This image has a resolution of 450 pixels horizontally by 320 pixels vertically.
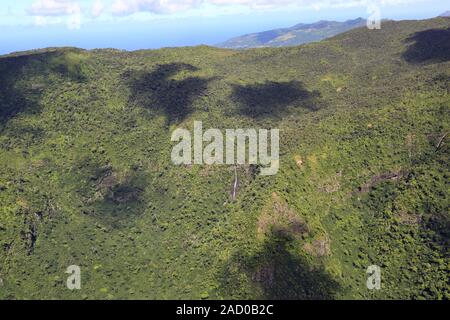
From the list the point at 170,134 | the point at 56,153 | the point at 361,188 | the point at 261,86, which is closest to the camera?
the point at 361,188

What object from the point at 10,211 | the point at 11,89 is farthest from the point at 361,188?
the point at 11,89

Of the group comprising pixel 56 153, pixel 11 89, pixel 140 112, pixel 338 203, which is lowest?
pixel 338 203

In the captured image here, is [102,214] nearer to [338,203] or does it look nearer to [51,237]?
[51,237]

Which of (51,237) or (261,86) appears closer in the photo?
(51,237)

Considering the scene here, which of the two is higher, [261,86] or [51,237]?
[261,86]
